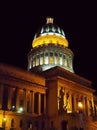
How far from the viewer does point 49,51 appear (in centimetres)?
6844

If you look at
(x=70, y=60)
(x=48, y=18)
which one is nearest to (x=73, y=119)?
(x=70, y=60)

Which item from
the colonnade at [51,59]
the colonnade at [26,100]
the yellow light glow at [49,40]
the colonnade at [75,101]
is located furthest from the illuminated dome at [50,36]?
the colonnade at [26,100]

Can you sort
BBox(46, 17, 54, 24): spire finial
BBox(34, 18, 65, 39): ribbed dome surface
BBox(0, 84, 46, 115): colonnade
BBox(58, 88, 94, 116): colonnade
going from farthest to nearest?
BBox(46, 17, 54, 24): spire finial, BBox(34, 18, 65, 39): ribbed dome surface, BBox(58, 88, 94, 116): colonnade, BBox(0, 84, 46, 115): colonnade

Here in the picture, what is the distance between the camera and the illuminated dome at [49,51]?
67625 millimetres

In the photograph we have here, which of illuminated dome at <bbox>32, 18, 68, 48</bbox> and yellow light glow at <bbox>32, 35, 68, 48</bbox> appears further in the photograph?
illuminated dome at <bbox>32, 18, 68, 48</bbox>

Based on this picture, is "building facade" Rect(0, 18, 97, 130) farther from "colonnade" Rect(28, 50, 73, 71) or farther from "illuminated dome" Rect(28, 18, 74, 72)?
"illuminated dome" Rect(28, 18, 74, 72)

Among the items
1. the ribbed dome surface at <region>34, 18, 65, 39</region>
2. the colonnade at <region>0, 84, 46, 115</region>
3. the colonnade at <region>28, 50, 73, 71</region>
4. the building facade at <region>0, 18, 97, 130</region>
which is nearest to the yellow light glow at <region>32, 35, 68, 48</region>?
the ribbed dome surface at <region>34, 18, 65, 39</region>

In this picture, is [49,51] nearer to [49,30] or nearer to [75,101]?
[49,30]

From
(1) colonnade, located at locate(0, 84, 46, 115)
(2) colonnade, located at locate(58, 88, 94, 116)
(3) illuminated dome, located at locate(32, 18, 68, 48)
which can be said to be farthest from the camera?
(3) illuminated dome, located at locate(32, 18, 68, 48)

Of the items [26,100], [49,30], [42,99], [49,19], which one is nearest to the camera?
[26,100]

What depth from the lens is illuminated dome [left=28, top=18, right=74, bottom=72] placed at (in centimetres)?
6762

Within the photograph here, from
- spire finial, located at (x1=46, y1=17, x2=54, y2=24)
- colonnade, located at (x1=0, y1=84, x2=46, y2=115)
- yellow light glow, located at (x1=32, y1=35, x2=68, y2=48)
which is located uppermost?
spire finial, located at (x1=46, y1=17, x2=54, y2=24)

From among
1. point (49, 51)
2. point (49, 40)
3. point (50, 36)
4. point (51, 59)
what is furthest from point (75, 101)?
point (50, 36)

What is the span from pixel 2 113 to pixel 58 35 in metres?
39.4
